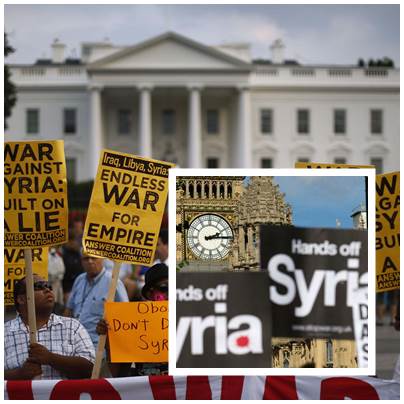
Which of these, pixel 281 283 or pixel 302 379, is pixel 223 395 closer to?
pixel 302 379

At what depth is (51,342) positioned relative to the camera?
487 cm

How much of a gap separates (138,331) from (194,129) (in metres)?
52.4

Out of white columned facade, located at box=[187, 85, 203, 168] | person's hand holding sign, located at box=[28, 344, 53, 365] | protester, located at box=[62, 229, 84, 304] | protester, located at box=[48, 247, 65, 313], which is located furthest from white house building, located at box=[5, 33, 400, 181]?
person's hand holding sign, located at box=[28, 344, 53, 365]

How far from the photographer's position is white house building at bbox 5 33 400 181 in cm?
5828

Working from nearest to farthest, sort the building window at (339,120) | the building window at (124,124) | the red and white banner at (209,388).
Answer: the red and white banner at (209,388)
the building window at (124,124)
the building window at (339,120)

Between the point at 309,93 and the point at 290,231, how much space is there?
58.8 m

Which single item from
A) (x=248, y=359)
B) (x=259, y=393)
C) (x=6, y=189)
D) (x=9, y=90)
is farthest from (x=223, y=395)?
(x=9, y=90)

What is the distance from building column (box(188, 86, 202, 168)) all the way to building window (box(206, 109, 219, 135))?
7.44 feet

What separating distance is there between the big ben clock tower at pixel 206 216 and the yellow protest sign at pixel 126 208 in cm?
61

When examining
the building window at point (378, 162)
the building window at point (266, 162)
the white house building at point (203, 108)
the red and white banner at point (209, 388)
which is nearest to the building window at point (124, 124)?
the white house building at point (203, 108)

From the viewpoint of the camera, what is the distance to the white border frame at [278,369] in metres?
4.11

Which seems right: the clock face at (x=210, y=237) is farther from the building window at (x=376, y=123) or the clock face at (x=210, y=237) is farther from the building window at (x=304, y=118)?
the building window at (x=376, y=123)

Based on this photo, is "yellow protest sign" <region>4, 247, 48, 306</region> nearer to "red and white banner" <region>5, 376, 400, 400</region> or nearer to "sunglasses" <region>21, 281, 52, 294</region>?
"sunglasses" <region>21, 281, 52, 294</region>

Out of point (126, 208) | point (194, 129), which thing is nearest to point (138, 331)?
point (126, 208)
